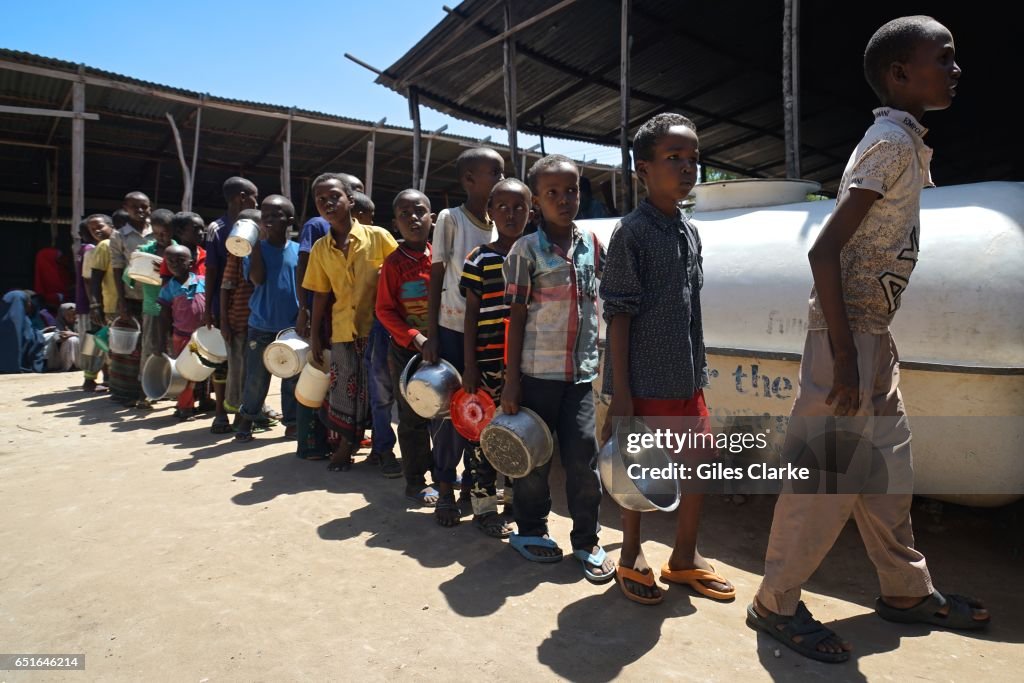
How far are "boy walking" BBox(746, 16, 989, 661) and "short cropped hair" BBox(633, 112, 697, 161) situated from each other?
53cm

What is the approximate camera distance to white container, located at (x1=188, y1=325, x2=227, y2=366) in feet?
15.4

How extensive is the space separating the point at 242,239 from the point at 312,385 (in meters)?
1.13

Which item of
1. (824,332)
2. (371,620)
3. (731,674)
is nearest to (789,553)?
(731,674)

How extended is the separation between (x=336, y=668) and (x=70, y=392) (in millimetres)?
6635

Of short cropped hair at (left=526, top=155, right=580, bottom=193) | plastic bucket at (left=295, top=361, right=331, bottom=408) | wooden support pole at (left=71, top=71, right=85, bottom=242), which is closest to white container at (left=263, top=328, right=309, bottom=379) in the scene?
plastic bucket at (left=295, top=361, right=331, bottom=408)

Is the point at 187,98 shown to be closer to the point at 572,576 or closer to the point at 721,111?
the point at 721,111

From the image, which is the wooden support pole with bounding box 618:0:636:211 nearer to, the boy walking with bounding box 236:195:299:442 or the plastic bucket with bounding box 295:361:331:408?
the boy walking with bounding box 236:195:299:442

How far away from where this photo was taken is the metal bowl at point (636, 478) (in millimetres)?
2008

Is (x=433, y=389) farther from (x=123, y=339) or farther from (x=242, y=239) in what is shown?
(x=123, y=339)

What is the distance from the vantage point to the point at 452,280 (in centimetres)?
293

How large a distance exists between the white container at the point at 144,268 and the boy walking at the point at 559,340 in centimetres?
417

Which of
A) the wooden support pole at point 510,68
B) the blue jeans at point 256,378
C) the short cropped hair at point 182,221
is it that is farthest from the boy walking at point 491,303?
the wooden support pole at point 510,68

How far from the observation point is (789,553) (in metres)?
1.89

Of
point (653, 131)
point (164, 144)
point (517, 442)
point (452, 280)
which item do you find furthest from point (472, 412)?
point (164, 144)
